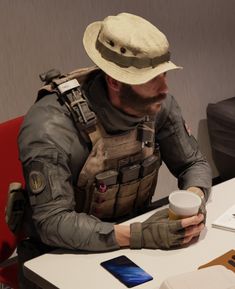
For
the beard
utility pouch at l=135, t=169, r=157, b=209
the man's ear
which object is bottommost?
utility pouch at l=135, t=169, r=157, b=209

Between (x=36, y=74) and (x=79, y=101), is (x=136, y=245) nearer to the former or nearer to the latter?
(x=79, y=101)

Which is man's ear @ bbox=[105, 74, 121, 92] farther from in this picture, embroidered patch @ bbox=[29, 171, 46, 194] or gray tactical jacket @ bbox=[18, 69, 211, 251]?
embroidered patch @ bbox=[29, 171, 46, 194]

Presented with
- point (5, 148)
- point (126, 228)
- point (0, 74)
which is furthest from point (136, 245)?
point (0, 74)

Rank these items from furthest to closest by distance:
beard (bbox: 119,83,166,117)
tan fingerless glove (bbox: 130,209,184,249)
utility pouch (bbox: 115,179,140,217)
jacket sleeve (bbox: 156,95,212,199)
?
1. jacket sleeve (bbox: 156,95,212,199)
2. utility pouch (bbox: 115,179,140,217)
3. beard (bbox: 119,83,166,117)
4. tan fingerless glove (bbox: 130,209,184,249)

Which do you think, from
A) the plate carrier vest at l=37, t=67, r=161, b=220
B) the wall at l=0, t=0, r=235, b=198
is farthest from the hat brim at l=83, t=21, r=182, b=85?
the wall at l=0, t=0, r=235, b=198

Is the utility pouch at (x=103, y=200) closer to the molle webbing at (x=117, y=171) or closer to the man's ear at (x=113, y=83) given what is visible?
the molle webbing at (x=117, y=171)

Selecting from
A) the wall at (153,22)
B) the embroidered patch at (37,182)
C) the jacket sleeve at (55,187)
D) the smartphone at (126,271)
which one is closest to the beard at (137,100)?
the jacket sleeve at (55,187)

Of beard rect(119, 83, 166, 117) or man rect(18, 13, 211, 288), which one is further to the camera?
beard rect(119, 83, 166, 117)

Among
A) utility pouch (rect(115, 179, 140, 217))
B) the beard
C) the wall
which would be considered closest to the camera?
the beard

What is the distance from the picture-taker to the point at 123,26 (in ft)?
5.00

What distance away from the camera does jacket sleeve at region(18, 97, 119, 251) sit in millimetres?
Result: 1440

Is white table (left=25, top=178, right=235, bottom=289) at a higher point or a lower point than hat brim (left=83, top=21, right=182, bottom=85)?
lower

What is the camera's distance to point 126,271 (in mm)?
1341

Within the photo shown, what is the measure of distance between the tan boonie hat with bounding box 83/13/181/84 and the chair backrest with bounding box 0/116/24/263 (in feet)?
1.19
